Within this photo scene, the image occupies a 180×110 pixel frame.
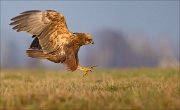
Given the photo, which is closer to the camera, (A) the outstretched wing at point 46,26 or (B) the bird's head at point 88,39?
(B) the bird's head at point 88,39

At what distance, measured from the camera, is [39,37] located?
449 inches

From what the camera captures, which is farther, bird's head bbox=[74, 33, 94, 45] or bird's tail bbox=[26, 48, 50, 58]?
bird's tail bbox=[26, 48, 50, 58]

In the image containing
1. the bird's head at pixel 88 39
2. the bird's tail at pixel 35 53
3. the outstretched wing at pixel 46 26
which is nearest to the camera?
the bird's head at pixel 88 39

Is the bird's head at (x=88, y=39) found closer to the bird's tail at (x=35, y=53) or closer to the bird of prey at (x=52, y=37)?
the bird of prey at (x=52, y=37)

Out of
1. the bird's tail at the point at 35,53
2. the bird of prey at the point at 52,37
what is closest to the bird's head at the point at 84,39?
the bird of prey at the point at 52,37

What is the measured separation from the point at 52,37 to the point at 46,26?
294 millimetres

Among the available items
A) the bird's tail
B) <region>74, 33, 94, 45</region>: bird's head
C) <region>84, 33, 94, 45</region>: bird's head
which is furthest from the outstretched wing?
<region>84, 33, 94, 45</region>: bird's head

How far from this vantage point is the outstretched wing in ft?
36.7

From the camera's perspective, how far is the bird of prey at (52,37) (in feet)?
36.2

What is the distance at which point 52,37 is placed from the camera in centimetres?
1136

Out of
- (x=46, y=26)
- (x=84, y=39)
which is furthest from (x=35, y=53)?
(x=84, y=39)

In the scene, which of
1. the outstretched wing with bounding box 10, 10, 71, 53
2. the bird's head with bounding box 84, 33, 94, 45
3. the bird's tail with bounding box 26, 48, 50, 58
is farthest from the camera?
Answer: the bird's tail with bounding box 26, 48, 50, 58

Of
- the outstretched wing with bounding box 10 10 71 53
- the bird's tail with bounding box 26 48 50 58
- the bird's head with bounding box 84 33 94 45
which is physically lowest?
the bird's tail with bounding box 26 48 50 58

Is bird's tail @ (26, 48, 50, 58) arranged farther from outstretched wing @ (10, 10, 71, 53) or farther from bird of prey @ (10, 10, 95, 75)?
outstretched wing @ (10, 10, 71, 53)
